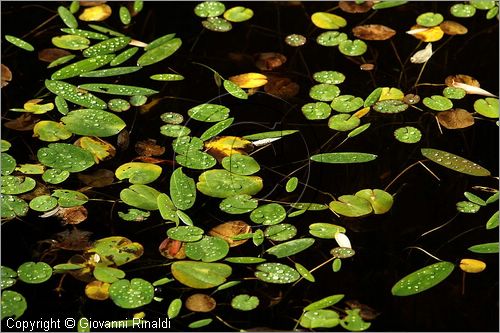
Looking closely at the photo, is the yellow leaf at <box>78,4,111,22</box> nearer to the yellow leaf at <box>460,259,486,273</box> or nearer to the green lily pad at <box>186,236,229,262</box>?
the green lily pad at <box>186,236,229,262</box>

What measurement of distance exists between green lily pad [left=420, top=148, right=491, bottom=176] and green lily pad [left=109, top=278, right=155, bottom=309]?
83 centimetres

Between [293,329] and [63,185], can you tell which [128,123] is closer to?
[63,185]

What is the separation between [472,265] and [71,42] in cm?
138

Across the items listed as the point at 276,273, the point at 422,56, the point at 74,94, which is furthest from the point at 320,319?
the point at 422,56

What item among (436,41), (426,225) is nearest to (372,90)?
(436,41)

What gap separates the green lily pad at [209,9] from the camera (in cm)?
268

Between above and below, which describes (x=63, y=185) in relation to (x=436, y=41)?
below

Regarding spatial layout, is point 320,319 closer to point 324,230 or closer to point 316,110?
point 324,230

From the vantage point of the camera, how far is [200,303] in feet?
5.58

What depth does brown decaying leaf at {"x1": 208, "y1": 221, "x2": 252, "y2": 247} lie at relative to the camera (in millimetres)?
1841

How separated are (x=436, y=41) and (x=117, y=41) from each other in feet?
3.27

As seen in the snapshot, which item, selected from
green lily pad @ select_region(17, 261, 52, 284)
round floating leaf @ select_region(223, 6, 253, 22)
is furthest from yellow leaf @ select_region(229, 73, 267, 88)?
green lily pad @ select_region(17, 261, 52, 284)

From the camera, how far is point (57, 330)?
5.49 ft

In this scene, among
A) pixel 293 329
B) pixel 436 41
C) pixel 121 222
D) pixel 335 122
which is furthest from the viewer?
pixel 436 41
